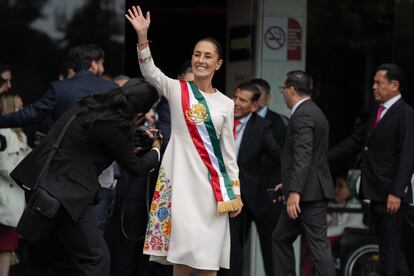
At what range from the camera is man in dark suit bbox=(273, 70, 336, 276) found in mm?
8734

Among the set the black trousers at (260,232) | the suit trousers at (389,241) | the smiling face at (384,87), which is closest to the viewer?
the suit trousers at (389,241)

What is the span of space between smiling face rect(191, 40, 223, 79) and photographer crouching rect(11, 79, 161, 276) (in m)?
0.63

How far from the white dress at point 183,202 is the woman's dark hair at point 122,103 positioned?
442mm

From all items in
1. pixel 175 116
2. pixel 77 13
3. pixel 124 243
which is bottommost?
pixel 124 243

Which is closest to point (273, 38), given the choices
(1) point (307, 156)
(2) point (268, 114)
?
(2) point (268, 114)

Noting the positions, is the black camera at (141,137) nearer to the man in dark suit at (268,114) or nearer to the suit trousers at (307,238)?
the suit trousers at (307,238)

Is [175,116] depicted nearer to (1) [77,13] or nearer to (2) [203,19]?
(1) [77,13]

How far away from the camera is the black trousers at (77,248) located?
273 inches

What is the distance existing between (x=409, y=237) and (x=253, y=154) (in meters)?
2.06

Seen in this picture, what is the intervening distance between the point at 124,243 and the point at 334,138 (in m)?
3.34

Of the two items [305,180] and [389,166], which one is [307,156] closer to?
[305,180]

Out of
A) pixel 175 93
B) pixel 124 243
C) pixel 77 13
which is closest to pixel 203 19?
pixel 77 13

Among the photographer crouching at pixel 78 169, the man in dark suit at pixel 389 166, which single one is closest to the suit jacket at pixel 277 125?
the man in dark suit at pixel 389 166

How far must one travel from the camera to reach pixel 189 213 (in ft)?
24.5
